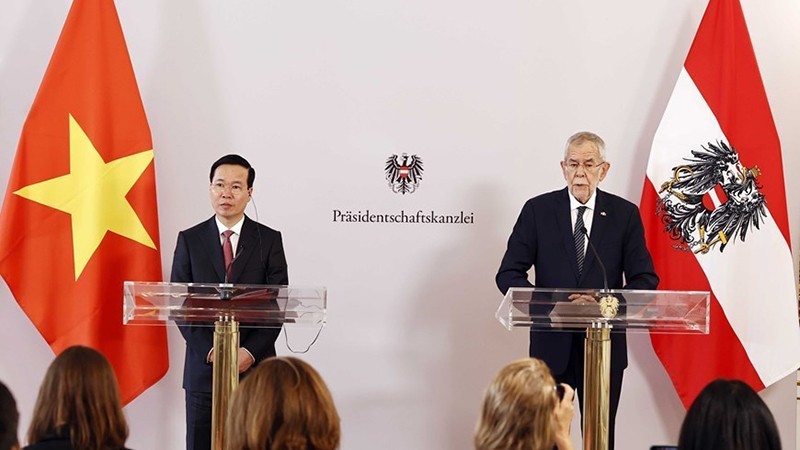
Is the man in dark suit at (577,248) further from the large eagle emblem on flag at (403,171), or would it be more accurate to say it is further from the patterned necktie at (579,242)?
the large eagle emblem on flag at (403,171)

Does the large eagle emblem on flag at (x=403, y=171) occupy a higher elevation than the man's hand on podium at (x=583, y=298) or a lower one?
higher

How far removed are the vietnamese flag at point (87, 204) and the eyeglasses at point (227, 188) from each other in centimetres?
65

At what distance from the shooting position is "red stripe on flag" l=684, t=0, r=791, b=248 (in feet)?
17.7

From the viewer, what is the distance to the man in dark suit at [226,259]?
4738 mm

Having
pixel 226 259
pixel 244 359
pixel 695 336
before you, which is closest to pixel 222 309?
pixel 244 359

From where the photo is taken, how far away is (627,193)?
5621 millimetres

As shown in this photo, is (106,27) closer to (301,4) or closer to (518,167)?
(301,4)

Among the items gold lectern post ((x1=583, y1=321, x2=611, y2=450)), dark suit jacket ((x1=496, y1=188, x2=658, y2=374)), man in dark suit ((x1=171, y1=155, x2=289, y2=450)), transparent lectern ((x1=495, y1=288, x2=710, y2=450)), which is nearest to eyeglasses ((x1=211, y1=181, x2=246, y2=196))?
man in dark suit ((x1=171, y1=155, x2=289, y2=450))

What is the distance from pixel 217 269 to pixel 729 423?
9.14ft

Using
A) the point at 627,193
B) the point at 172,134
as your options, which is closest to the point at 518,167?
the point at 627,193

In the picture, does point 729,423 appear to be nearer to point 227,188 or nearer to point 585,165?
point 585,165

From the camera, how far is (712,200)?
536 cm

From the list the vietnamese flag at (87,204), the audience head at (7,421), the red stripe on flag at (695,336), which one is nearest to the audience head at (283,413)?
the audience head at (7,421)

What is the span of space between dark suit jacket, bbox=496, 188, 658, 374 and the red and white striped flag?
0.66 m
